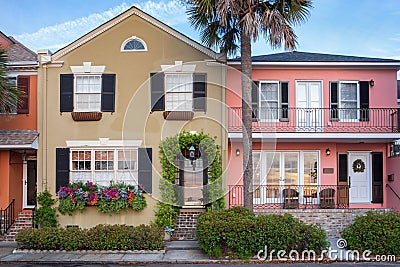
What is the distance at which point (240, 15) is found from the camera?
15594 millimetres

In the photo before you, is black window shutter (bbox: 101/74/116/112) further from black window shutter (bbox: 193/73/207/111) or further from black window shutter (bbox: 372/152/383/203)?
black window shutter (bbox: 372/152/383/203)

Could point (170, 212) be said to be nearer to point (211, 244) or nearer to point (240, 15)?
point (211, 244)

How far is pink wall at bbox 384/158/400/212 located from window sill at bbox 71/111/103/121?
36.8ft

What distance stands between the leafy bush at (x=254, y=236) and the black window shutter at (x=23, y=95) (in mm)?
8765

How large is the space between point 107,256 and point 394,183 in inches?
438

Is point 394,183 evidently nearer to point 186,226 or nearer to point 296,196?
point 296,196

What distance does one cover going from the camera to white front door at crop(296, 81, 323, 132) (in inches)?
747

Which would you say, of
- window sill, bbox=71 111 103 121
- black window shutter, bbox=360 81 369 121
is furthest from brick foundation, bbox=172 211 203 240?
black window shutter, bbox=360 81 369 121

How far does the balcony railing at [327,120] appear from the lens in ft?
61.6

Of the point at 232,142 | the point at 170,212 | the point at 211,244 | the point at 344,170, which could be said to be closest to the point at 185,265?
the point at 211,244

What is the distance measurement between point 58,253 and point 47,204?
9.94 feet

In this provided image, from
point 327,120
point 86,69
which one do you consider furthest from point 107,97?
point 327,120

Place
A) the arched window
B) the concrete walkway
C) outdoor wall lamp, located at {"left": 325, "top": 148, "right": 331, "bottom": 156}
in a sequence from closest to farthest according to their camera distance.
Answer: the concrete walkway < the arched window < outdoor wall lamp, located at {"left": 325, "top": 148, "right": 331, "bottom": 156}

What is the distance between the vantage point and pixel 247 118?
1582 centimetres
